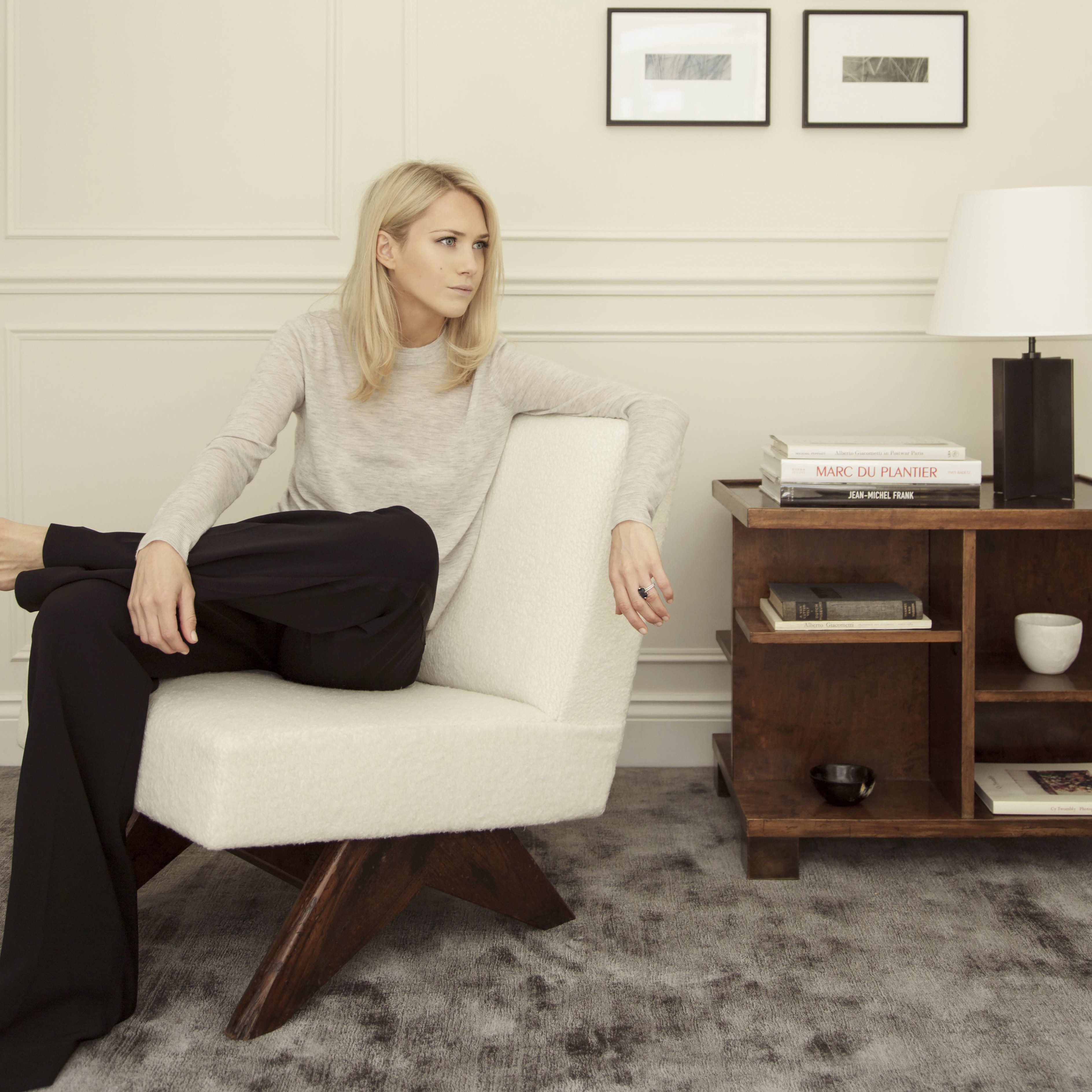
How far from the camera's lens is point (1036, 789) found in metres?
1.89

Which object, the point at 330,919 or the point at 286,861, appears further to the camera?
the point at 286,861

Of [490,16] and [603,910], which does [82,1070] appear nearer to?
[603,910]

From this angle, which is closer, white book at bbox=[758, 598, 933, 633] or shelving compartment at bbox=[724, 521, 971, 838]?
white book at bbox=[758, 598, 933, 633]

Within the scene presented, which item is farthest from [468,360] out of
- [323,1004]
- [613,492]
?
[323,1004]

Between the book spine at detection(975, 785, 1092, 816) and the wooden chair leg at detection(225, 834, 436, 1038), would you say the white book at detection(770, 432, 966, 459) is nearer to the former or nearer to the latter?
the book spine at detection(975, 785, 1092, 816)

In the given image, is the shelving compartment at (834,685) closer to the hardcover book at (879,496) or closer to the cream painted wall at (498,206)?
the hardcover book at (879,496)

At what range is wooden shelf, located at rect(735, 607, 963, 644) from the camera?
1.82m

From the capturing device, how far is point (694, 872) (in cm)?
187

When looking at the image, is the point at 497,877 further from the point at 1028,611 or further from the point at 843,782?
the point at 1028,611

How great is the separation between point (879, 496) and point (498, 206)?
1.10 metres

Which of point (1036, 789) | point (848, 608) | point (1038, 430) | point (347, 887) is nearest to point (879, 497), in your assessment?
point (848, 608)

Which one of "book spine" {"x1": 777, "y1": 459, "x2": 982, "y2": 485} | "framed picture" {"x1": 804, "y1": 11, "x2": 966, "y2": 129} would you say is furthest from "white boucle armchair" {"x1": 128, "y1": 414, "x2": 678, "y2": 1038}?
"framed picture" {"x1": 804, "y1": 11, "x2": 966, "y2": 129}

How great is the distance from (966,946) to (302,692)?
106cm

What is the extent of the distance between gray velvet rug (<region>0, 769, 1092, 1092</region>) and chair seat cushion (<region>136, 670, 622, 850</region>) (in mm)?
241
